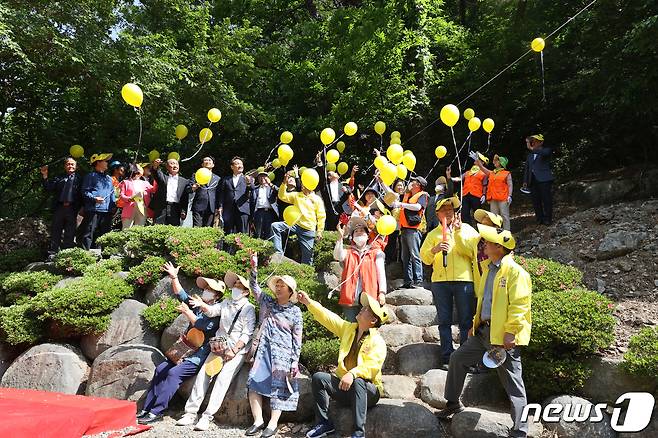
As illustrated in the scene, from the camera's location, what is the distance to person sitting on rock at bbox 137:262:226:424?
607cm

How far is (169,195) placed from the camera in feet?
33.1

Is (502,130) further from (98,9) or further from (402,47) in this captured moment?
(98,9)

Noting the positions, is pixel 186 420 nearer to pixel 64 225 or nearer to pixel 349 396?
pixel 349 396

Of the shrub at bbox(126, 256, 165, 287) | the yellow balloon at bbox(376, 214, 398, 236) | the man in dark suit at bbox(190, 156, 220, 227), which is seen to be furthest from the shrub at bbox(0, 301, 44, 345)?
the yellow balloon at bbox(376, 214, 398, 236)

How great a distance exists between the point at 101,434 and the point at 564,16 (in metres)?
12.7

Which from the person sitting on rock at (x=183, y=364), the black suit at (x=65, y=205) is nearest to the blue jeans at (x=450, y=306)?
the person sitting on rock at (x=183, y=364)

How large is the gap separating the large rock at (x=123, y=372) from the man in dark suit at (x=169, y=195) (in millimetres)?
3791

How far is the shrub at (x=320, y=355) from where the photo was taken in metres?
6.48

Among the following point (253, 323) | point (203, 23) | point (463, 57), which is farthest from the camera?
point (463, 57)

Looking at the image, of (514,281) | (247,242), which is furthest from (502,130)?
(514,281)

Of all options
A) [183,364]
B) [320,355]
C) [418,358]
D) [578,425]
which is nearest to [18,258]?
[183,364]

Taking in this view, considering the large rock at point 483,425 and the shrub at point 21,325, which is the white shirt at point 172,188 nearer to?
→ the shrub at point 21,325

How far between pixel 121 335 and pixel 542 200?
27.5 feet

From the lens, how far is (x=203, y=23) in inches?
563
